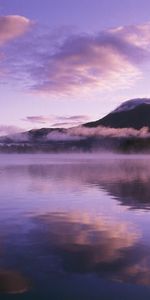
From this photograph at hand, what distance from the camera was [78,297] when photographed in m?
9.22

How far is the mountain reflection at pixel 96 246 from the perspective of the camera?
11.0 m

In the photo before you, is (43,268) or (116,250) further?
(116,250)

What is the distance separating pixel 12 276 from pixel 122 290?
268 centimetres

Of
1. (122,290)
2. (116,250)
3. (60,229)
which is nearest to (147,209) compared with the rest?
(60,229)

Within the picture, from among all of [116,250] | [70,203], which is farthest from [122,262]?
[70,203]

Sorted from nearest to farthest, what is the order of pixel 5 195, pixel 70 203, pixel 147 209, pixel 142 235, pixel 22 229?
pixel 142 235
pixel 22 229
pixel 147 209
pixel 70 203
pixel 5 195

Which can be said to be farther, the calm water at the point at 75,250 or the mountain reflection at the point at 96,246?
the mountain reflection at the point at 96,246

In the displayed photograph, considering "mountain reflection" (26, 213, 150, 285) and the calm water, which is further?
"mountain reflection" (26, 213, 150, 285)

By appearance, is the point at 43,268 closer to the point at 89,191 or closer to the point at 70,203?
the point at 70,203

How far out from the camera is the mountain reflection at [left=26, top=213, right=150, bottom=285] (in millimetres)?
10953

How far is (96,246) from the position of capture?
13.3 m

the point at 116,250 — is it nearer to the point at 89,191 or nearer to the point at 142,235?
the point at 142,235

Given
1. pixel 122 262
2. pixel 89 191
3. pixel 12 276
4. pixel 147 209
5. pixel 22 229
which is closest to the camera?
pixel 12 276

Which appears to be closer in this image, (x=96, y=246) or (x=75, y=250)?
(x=75, y=250)
